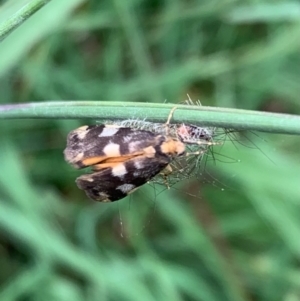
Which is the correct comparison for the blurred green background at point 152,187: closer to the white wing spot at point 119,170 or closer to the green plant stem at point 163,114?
the white wing spot at point 119,170

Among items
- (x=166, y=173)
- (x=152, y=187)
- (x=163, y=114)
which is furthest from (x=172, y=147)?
(x=152, y=187)

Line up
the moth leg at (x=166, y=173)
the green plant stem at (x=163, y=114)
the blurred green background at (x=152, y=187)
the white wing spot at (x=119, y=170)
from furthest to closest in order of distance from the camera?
the blurred green background at (x=152, y=187)
the moth leg at (x=166, y=173)
the white wing spot at (x=119, y=170)
the green plant stem at (x=163, y=114)

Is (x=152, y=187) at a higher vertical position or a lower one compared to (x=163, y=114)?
higher

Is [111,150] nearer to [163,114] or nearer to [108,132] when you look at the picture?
[108,132]

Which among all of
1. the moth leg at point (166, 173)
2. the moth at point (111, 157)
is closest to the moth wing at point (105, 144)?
the moth at point (111, 157)

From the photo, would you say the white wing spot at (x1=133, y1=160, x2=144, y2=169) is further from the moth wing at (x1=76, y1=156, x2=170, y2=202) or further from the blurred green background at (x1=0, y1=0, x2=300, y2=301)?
the blurred green background at (x1=0, y1=0, x2=300, y2=301)

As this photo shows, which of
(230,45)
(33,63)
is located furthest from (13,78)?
(230,45)
